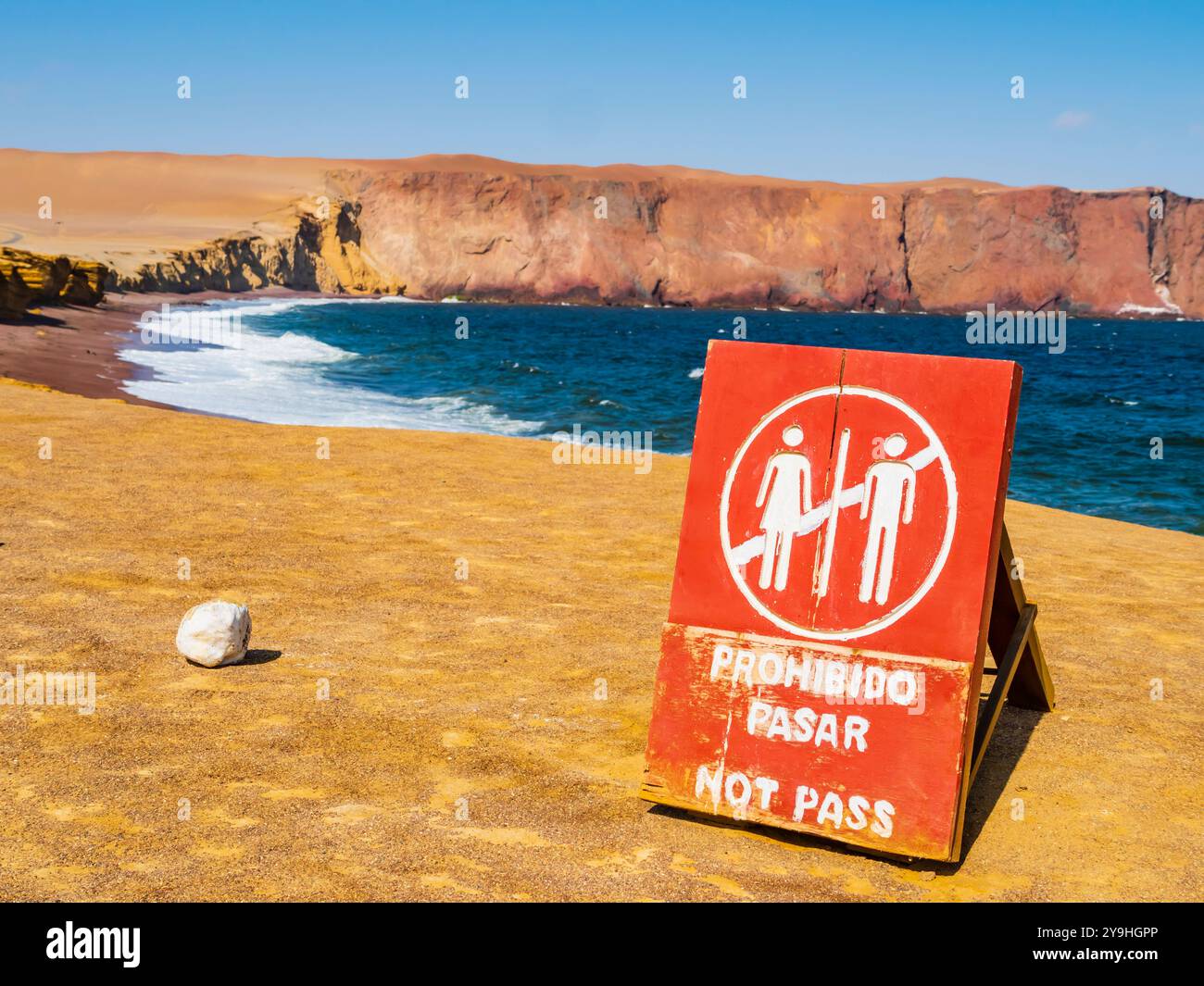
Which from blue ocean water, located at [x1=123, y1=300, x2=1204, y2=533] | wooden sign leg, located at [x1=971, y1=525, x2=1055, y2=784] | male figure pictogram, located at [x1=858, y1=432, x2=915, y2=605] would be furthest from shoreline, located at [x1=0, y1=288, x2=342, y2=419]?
male figure pictogram, located at [x1=858, y1=432, x2=915, y2=605]

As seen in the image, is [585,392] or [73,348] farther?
[585,392]

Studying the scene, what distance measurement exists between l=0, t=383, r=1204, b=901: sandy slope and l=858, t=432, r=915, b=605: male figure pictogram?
1156 millimetres

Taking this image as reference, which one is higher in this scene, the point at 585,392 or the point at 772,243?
the point at 772,243

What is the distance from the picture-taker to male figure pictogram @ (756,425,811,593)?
4.89 m

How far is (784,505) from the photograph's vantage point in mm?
4910

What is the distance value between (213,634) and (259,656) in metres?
0.40

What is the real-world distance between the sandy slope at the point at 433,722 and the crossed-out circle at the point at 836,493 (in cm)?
92

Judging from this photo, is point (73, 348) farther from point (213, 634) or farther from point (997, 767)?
point (997, 767)

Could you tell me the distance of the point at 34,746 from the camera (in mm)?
5324

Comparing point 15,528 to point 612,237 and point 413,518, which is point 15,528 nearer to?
point 413,518

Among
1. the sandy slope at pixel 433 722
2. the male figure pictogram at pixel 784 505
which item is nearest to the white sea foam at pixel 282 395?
the sandy slope at pixel 433 722

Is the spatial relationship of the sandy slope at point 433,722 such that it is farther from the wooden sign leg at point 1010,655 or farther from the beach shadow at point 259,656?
the wooden sign leg at point 1010,655

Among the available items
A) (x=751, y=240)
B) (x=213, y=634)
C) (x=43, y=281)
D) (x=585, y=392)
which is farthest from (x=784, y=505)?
(x=751, y=240)

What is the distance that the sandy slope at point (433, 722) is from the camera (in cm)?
440
